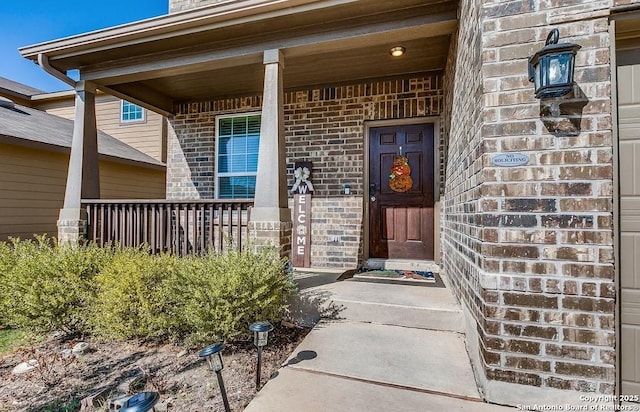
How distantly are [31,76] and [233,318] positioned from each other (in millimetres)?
16112

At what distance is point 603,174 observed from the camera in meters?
1.73

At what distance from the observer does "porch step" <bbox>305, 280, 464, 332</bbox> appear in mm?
2715

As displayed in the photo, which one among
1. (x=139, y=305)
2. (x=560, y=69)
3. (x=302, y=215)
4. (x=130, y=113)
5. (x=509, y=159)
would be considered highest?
(x=130, y=113)

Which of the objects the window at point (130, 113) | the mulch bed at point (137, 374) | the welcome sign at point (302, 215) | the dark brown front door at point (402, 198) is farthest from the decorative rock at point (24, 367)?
the window at point (130, 113)

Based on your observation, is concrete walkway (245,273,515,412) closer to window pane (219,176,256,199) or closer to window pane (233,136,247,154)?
window pane (219,176,256,199)

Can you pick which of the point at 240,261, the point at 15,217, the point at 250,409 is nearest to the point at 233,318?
the point at 240,261

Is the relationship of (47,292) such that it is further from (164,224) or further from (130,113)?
(130,113)

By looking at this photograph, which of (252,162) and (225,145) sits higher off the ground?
(225,145)

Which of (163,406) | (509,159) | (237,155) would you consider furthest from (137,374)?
(237,155)

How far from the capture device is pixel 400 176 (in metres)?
4.52

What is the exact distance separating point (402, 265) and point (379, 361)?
91.7 inches

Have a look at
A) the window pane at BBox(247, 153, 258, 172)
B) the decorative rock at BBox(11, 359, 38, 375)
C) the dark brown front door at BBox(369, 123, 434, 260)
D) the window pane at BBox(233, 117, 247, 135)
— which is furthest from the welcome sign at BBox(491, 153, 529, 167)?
the window pane at BBox(233, 117, 247, 135)

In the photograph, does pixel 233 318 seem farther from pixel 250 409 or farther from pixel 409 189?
pixel 409 189

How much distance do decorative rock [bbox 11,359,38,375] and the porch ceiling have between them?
3.22 meters
